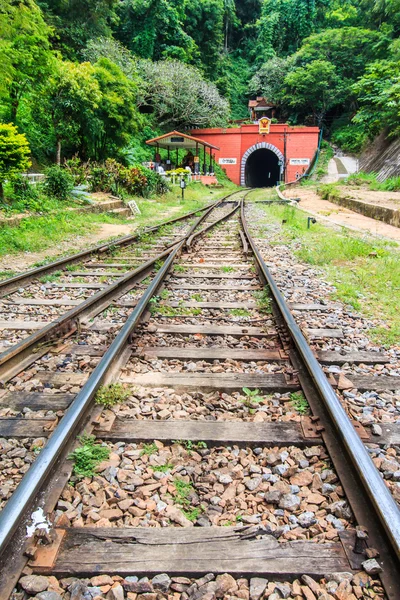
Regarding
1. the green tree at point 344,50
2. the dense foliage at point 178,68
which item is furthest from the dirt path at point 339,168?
the green tree at point 344,50

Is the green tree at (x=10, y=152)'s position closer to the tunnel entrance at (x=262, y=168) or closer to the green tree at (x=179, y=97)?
the green tree at (x=179, y=97)

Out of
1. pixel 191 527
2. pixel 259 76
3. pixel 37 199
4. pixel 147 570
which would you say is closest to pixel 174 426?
pixel 191 527

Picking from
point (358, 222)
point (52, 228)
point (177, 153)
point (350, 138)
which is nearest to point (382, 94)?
point (358, 222)

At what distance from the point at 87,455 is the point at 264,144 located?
43272mm

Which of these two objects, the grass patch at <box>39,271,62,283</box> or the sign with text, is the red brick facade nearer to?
the sign with text

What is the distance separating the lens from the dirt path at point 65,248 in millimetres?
6817

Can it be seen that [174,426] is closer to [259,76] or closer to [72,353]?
[72,353]

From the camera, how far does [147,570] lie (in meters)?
1.41

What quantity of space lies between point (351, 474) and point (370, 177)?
74.8ft

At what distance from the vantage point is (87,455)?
1967 mm

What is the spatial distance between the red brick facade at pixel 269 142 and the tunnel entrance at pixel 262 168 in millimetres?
1697

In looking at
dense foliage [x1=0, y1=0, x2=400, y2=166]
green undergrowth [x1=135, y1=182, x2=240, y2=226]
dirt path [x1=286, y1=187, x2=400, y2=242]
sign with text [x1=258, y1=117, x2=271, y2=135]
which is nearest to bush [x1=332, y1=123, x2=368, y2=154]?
dense foliage [x1=0, y1=0, x2=400, y2=166]

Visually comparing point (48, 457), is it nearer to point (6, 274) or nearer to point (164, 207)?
point (6, 274)

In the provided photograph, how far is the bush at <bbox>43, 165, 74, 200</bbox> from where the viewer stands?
40.6 feet
